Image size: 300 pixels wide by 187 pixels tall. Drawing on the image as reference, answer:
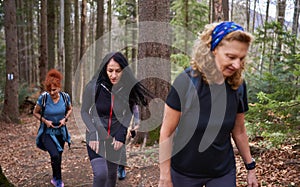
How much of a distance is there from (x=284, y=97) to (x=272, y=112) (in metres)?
0.80

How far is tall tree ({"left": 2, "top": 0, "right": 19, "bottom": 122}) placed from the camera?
11.6 metres

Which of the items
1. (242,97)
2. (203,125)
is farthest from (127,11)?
(203,125)

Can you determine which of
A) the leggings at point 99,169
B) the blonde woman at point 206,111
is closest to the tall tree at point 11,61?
the leggings at point 99,169

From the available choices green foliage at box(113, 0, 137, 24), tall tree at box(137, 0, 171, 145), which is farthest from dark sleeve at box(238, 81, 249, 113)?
green foliage at box(113, 0, 137, 24)

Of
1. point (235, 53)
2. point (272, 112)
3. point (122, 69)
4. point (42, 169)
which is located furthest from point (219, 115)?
point (42, 169)

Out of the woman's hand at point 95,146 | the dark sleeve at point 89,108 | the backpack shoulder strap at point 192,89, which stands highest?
the backpack shoulder strap at point 192,89

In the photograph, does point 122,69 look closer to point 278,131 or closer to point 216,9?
point 278,131

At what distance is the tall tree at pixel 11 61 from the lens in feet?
38.2

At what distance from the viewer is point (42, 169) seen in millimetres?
6441

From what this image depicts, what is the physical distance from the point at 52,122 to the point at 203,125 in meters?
3.53

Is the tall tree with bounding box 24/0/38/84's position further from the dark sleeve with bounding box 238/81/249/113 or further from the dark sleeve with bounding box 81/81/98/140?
the dark sleeve with bounding box 238/81/249/113

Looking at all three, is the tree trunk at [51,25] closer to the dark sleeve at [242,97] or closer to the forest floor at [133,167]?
the forest floor at [133,167]

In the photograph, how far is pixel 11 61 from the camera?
12.0 metres

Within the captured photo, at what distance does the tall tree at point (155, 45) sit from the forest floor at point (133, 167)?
4.59 feet
